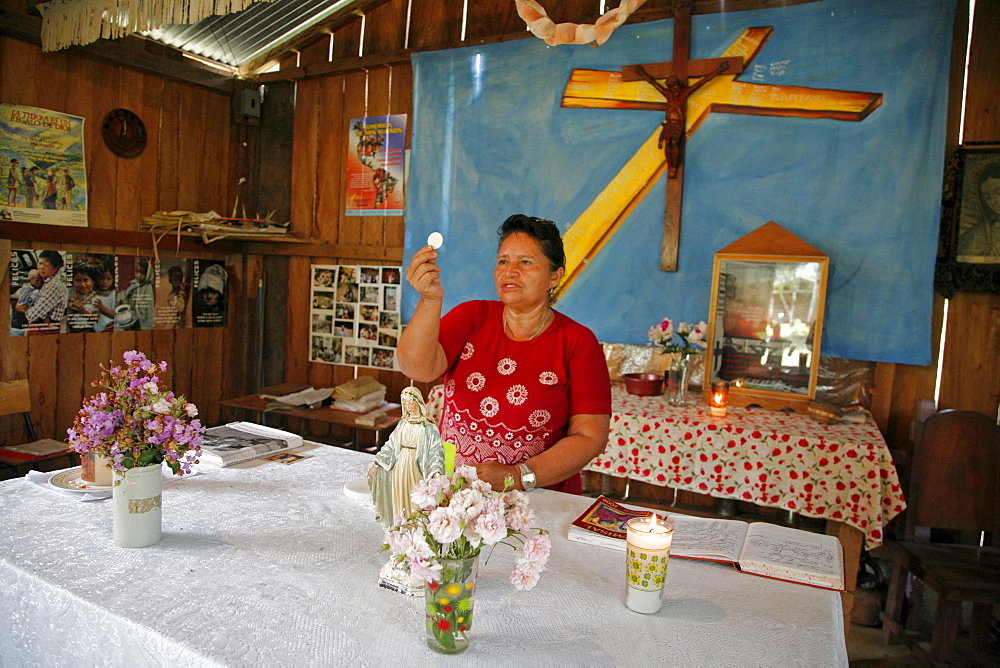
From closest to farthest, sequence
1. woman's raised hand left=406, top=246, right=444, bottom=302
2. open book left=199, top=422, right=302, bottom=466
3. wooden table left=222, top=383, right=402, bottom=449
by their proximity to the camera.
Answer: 1. woman's raised hand left=406, top=246, right=444, bottom=302
2. open book left=199, top=422, right=302, bottom=466
3. wooden table left=222, top=383, right=402, bottom=449

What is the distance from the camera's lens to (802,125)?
329cm

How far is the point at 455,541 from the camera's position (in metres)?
1.06

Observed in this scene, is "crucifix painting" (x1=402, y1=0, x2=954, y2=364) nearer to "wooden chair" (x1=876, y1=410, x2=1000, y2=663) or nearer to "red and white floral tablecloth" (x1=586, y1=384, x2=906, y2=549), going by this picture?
"wooden chair" (x1=876, y1=410, x2=1000, y2=663)

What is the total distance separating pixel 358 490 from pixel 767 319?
2.24 m

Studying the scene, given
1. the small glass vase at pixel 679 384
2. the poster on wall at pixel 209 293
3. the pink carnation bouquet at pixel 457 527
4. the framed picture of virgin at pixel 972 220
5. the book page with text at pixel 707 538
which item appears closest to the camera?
the pink carnation bouquet at pixel 457 527

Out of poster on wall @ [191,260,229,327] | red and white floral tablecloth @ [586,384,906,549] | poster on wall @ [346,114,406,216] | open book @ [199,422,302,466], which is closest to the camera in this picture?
open book @ [199,422,302,466]

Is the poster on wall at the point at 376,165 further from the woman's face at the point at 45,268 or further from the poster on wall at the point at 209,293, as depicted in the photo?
the woman's face at the point at 45,268

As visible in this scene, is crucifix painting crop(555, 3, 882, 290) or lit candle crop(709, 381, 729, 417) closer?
lit candle crop(709, 381, 729, 417)

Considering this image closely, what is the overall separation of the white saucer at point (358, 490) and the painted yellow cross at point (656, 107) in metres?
1.96

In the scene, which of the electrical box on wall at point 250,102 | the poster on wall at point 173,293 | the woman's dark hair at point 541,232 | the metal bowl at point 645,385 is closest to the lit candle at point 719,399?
the metal bowl at point 645,385

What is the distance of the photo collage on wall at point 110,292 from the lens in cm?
379

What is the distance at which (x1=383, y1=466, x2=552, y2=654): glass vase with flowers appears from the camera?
1.02 m

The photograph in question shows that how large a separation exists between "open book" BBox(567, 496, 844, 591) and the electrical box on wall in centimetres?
430

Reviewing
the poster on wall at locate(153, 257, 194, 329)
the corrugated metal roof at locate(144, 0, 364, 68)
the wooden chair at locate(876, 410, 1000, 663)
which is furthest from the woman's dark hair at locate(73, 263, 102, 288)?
the wooden chair at locate(876, 410, 1000, 663)
